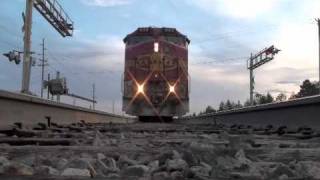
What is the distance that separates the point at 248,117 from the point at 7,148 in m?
9.12

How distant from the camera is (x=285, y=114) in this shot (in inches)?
428

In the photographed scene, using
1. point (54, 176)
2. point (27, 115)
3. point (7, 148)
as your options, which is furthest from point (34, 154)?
point (27, 115)

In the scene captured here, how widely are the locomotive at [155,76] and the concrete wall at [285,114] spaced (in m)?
4.81

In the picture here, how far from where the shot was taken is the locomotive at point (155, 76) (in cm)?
1997

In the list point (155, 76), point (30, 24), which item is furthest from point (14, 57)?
point (155, 76)

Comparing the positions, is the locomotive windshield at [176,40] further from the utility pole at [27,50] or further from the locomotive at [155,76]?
the utility pole at [27,50]

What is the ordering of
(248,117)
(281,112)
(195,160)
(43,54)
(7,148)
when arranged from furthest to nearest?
(43,54)
(248,117)
(281,112)
(7,148)
(195,160)

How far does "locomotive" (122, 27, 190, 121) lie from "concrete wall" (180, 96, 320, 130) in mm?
4806

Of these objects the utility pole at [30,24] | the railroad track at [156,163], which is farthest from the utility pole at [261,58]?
the railroad track at [156,163]

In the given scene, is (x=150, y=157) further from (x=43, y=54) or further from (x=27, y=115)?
(x=43, y=54)

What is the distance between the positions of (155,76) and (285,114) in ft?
31.3

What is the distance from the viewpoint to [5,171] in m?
3.81

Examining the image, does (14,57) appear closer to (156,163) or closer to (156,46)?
(156,46)

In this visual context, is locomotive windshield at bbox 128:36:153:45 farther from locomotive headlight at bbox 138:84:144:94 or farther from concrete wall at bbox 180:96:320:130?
concrete wall at bbox 180:96:320:130
